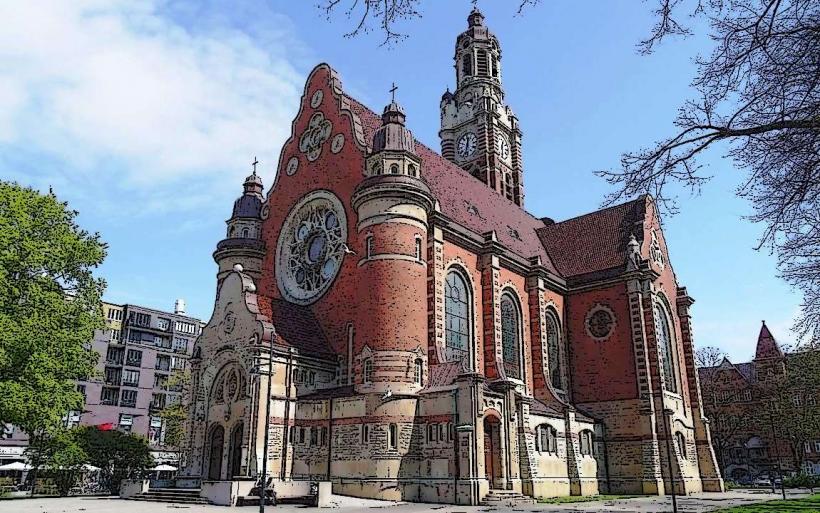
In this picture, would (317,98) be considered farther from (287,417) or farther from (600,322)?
(600,322)

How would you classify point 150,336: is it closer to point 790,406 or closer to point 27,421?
point 27,421

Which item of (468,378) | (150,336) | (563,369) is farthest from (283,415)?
(150,336)

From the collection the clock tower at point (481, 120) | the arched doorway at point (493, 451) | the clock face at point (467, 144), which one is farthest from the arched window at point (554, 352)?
the clock face at point (467, 144)

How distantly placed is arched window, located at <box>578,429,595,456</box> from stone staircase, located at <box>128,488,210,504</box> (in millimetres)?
20237

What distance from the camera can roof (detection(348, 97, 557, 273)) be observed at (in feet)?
120

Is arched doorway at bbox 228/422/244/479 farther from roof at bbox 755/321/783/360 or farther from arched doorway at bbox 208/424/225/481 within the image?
roof at bbox 755/321/783/360

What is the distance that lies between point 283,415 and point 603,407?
20313mm

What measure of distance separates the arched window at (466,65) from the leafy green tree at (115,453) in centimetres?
4076

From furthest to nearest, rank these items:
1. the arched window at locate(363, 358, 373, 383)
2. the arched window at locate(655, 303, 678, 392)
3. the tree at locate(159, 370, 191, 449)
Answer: the tree at locate(159, 370, 191, 449), the arched window at locate(655, 303, 678, 392), the arched window at locate(363, 358, 373, 383)

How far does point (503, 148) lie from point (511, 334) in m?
24.9

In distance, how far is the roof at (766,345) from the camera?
7312 centimetres

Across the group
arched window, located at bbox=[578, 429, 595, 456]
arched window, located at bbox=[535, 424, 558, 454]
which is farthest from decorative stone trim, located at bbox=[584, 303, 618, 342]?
arched window, located at bbox=[535, 424, 558, 454]

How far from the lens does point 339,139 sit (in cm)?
3500

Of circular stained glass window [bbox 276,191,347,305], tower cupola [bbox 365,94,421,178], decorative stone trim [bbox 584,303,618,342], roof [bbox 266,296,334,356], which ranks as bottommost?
roof [bbox 266,296,334,356]
